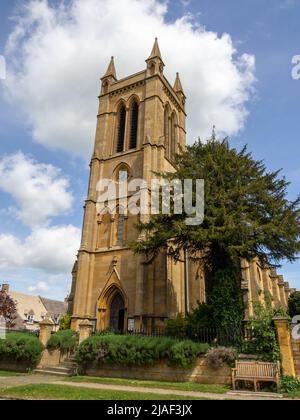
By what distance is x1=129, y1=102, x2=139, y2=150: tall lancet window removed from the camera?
2897cm

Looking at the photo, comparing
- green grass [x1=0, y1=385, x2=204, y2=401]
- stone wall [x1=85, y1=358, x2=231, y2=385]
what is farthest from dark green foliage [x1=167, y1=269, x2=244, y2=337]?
green grass [x1=0, y1=385, x2=204, y2=401]

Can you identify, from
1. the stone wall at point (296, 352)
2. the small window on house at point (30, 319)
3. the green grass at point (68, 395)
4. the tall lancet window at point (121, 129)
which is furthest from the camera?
the small window on house at point (30, 319)

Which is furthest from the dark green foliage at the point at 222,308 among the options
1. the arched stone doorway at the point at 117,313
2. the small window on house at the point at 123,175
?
the small window on house at the point at 123,175

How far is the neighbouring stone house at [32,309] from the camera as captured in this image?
47.3 m

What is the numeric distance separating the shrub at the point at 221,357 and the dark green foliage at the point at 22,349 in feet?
29.7

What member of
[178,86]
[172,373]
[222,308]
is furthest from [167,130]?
[172,373]

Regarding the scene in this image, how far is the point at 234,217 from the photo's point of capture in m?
15.2

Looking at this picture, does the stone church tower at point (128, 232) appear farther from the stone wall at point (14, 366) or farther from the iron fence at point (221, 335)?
the stone wall at point (14, 366)

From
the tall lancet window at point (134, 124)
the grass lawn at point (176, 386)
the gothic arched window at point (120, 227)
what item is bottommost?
the grass lawn at point (176, 386)

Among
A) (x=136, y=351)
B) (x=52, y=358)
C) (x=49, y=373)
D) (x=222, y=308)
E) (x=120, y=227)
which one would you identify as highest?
(x=120, y=227)

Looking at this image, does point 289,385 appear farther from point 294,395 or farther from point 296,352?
point 296,352

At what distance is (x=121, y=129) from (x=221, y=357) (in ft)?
76.4

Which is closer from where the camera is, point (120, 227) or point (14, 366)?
point (14, 366)
